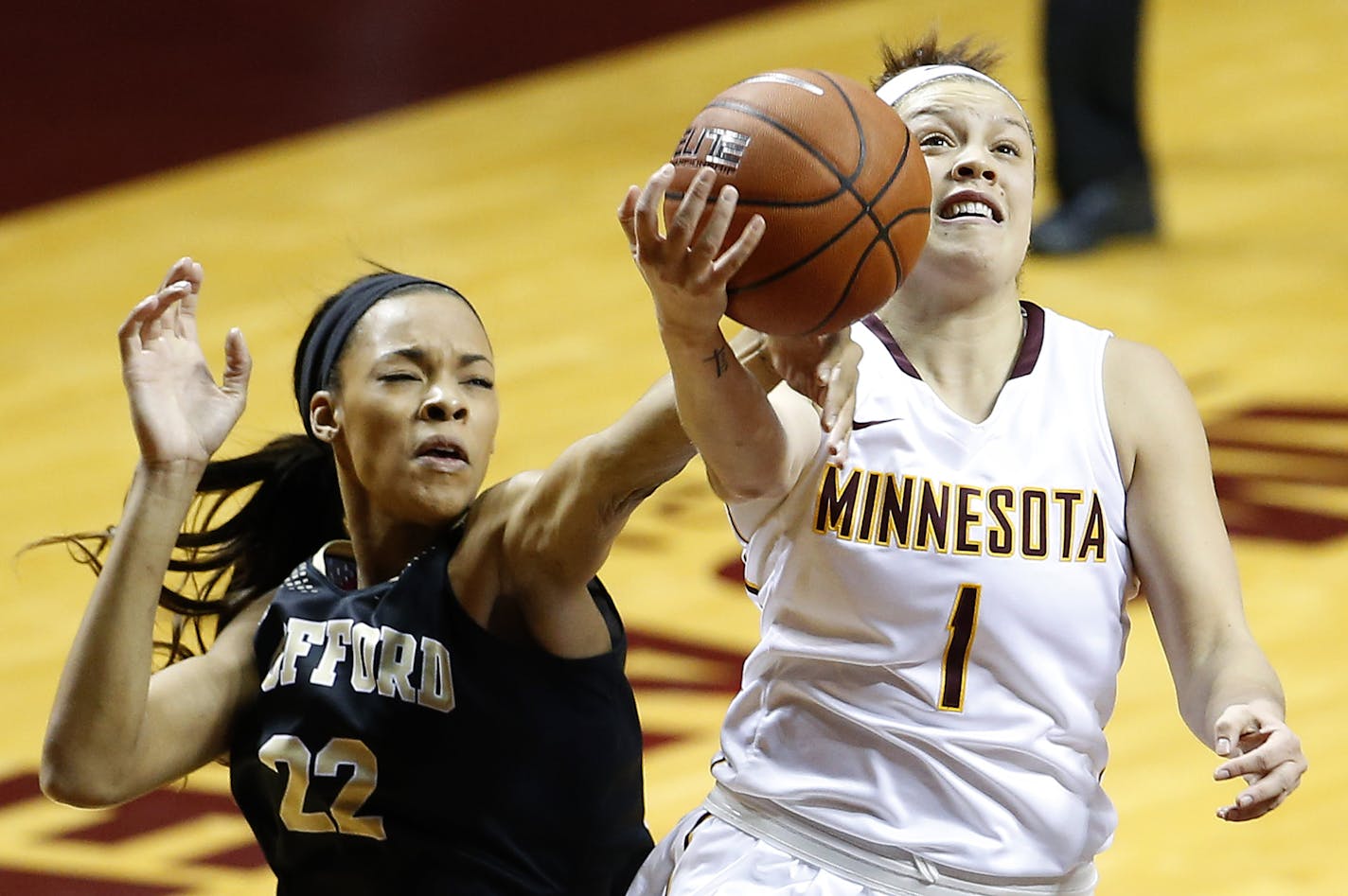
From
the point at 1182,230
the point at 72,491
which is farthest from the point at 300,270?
the point at 1182,230

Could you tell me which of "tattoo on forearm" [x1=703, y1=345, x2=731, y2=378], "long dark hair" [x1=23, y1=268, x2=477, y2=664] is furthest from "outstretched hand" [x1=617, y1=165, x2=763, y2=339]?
"long dark hair" [x1=23, y1=268, x2=477, y2=664]

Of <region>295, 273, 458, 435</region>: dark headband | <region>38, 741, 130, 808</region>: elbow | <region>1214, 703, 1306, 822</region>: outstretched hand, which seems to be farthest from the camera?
<region>295, 273, 458, 435</region>: dark headband

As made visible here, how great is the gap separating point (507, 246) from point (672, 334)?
6.66 m

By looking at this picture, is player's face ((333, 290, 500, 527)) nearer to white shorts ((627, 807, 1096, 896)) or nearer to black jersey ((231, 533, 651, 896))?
black jersey ((231, 533, 651, 896))

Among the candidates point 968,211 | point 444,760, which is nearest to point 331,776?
point 444,760

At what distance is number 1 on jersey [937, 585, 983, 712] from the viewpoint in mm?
2793

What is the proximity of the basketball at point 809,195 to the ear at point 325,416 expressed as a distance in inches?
36.8

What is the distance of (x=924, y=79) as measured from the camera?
2.99 m

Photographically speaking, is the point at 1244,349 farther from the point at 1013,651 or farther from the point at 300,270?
the point at 1013,651

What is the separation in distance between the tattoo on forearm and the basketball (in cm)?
7

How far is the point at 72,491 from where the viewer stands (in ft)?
22.9

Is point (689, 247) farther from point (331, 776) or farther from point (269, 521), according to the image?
point (269, 521)

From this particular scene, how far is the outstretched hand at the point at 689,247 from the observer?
2.41m

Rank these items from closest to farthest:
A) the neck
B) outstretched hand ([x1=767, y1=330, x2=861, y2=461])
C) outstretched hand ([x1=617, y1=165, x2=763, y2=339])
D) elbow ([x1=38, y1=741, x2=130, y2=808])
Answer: outstretched hand ([x1=617, y1=165, x2=763, y2=339])
outstretched hand ([x1=767, y1=330, x2=861, y2=461])
the neck
elbow ([x1=38, y1=741, x2=130, y2=808])
